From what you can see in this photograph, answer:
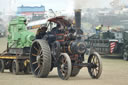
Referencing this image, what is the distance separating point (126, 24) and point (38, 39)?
49.6m

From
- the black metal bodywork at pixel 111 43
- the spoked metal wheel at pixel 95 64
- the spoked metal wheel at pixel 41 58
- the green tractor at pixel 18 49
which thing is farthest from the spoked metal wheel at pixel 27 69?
the black metal bodywork at pixel 111 43

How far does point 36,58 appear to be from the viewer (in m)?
13.0

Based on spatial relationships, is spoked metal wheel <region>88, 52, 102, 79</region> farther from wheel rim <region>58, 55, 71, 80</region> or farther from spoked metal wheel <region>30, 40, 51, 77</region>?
spoked metal wheel <region>30, 40, 51, 77</region>

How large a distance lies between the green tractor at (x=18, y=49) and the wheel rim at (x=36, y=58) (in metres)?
1.52

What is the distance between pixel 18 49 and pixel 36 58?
283cm

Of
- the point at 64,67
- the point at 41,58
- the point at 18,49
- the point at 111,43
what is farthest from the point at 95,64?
the point at 111,43

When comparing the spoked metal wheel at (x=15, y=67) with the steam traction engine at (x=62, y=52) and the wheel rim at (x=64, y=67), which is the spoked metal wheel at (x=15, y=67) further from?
the wheel rim at (x=64, y=67)

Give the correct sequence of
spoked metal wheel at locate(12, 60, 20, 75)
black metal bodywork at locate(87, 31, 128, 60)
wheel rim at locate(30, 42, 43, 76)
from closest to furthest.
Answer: wheel rim at locate(30, 42, 43, 76) → spoked metal wheel at locate(12, 60, 20, 75) → black metal bodywork at locate(87, 31, 128, 60)

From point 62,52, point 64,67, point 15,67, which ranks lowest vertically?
point 15,67

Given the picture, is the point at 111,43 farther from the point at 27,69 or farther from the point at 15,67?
the point at 15,67

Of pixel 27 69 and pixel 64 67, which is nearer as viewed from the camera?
pixel 64 67

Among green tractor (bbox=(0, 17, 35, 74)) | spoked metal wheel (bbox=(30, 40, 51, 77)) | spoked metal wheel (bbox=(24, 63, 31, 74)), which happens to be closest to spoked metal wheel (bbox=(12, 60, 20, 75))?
green tractor (bbox=(0, 17, 35, 74))

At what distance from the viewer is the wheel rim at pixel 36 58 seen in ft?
41.7

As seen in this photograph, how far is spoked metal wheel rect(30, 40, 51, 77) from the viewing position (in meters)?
12.3
